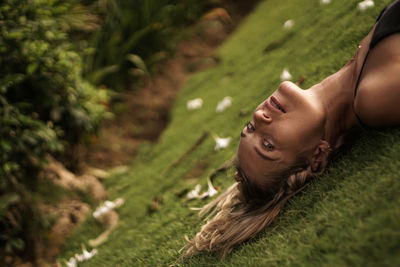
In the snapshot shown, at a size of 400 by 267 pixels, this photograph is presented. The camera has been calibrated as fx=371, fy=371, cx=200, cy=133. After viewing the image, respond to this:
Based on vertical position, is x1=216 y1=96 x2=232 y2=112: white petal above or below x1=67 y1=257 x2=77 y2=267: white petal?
above

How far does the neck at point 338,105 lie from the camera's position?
1866mm

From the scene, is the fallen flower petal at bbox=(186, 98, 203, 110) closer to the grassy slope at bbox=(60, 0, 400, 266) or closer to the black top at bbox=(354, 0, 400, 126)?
the grassy slope at bbox=(60, 0, 400, 266)

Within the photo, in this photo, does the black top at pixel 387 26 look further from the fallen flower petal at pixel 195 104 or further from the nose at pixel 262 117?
the fallen flower petal at pixel 195 104

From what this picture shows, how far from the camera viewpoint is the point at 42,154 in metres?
3.22

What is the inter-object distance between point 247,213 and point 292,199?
0.82 feet

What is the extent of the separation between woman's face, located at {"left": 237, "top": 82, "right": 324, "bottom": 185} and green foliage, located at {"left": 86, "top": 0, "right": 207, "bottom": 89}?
10.0ft

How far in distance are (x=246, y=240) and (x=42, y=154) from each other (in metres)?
2.09

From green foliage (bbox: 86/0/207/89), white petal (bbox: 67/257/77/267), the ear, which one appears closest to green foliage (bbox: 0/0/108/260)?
white petal (bbox: 67/257/77/267)

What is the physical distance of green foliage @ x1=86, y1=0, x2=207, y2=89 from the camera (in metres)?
4.71

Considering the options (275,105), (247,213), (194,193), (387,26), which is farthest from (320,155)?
(194,193)

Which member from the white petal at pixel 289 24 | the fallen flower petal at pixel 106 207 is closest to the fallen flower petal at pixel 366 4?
the white petal at pixel 289 24

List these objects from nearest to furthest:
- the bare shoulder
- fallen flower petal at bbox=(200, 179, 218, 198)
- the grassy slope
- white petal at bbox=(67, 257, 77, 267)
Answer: the grassy slope → the bare shoulder → fallen flower petal at bbox=(200, 179, 218, 198) → white petal at bbox=(67, 257, 77, 267)

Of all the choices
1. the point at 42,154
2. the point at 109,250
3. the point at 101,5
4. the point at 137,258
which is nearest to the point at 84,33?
the point at 101,5

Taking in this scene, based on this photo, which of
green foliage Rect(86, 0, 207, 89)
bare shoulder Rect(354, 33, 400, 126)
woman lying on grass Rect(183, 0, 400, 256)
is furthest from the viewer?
green foliage Rect(86, 0, 207, 89)
